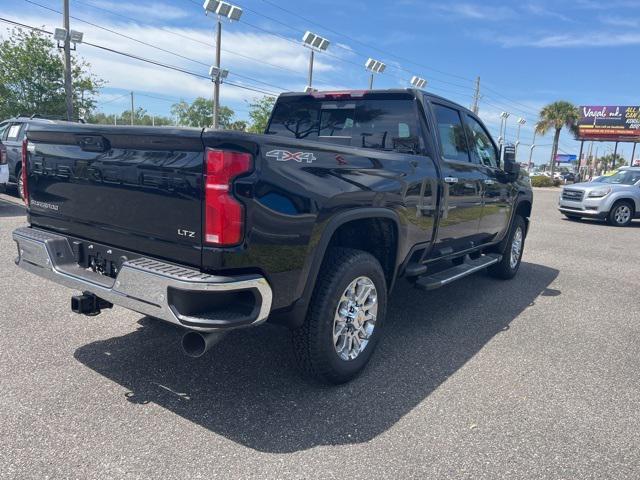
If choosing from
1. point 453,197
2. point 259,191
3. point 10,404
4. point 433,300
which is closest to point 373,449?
point 259,191

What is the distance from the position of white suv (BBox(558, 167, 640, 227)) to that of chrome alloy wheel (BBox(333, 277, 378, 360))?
518 inches

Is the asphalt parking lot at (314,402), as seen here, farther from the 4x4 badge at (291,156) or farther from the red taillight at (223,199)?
the 4x4 badge at (291,156)

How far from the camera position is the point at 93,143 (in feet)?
9.89

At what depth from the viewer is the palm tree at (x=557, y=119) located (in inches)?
1898

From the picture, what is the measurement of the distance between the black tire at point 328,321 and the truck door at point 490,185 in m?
2.49

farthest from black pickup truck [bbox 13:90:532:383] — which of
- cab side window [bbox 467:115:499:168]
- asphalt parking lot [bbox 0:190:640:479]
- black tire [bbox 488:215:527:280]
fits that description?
black tire [bbox 488:215:527:280]

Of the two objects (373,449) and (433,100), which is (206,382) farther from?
(433,100)

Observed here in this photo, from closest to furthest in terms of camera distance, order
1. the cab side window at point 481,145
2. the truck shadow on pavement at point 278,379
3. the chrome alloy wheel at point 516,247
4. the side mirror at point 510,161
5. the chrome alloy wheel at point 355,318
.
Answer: the truck shadow on pavement at point 278,379, the chrome alloy wheel at point 355,318, the cab side window at point 481,145, the side mirror at point 510,161, the chrome alloy wheel at point 516,247

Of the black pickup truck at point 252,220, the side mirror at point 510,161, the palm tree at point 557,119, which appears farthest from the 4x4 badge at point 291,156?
the palm tree at point 557,119

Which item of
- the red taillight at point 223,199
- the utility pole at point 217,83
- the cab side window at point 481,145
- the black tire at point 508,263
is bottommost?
the black tire at point 508,263

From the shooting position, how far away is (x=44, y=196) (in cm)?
347

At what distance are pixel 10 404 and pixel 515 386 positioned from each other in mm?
3224

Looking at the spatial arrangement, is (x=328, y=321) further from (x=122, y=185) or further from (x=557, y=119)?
(x=557, y=119)

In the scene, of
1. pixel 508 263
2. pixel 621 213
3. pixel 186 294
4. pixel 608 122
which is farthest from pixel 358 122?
pixel 608 122
